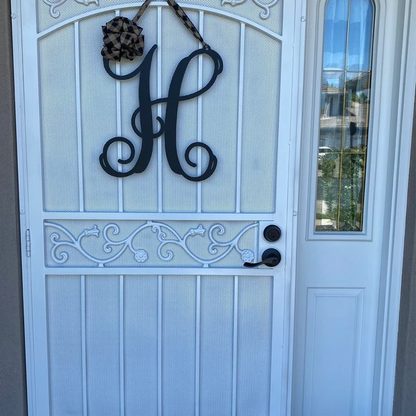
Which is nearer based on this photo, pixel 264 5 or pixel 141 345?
pixel 264 5

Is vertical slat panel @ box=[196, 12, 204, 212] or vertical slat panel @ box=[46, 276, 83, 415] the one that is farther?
vertical slat panel @ box=[46, 276, 83, 415]

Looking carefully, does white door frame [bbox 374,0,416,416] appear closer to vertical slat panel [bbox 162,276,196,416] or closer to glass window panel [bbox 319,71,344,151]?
glass window panel [bbox 319,71,344,151]

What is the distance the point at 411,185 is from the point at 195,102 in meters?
0.97

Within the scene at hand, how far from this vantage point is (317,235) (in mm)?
1648

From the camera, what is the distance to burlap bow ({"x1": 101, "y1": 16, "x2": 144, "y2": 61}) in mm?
1350

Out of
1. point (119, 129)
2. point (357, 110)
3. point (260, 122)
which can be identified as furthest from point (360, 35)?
point (119, 129)

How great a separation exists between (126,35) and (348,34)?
93 centimetres

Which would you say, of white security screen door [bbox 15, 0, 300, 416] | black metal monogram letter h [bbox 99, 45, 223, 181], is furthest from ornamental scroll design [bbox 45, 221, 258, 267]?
black metal monogram letter h [bbox 99, 45, 223, 181]

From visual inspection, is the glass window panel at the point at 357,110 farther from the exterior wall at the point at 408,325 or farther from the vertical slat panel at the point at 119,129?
the vertical slat panel at the point at 119,129

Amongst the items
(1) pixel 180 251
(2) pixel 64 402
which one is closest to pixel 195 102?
(1) pixel 180 251

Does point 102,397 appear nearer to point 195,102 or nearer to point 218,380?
point 218,380

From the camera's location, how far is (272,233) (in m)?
1.51

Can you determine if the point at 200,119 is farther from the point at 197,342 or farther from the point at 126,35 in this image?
the point at 197,342

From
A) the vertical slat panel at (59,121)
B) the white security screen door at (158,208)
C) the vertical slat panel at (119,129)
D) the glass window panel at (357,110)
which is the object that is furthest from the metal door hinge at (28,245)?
the glass window panel at (357,110)
